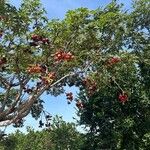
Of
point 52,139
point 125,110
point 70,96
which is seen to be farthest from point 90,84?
point 52,139

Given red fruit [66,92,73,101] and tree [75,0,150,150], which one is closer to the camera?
red fruit [66,92,73,101]

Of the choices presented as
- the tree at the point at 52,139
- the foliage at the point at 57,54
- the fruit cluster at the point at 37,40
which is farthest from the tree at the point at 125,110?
the tree at the point at 52,139

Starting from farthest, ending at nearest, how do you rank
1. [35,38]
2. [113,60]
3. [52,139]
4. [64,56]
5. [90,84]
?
[52,139]
[90,84]
[113,60]
[35,38]
[64,56]

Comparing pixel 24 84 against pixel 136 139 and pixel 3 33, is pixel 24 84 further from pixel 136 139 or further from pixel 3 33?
pixel 136 139

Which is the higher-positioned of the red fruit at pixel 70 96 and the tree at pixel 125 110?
the tree at pixel 125 110

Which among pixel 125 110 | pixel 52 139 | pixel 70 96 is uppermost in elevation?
pixel 52 139

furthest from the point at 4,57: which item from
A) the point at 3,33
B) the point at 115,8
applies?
the point at 115,8

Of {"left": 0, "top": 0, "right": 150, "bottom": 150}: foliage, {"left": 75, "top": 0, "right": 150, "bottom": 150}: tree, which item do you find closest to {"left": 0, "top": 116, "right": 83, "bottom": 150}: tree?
{"left": 75, "top": 0, "right": 150, "bottom": 150}: tree

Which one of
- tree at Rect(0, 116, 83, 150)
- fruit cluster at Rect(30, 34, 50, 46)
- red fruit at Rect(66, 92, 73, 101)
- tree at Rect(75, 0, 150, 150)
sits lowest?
red fruit at Rect(66, 92, 73, 101)

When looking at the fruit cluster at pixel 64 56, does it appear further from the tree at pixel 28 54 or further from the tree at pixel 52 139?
the tree at pixel 52 139

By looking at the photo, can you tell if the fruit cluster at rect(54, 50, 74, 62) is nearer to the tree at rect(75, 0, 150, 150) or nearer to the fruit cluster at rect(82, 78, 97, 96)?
the fruit cluster at rect(82, 78, 97, 96)

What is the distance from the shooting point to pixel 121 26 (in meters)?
25.2

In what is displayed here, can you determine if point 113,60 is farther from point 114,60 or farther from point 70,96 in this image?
point 70,96

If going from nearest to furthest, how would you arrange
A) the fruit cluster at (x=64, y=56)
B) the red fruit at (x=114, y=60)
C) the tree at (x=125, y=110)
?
the fruit cluster at (x=64, y=56), the red fruit at (x=114, y=60), the tree at (x=125, y=110)
